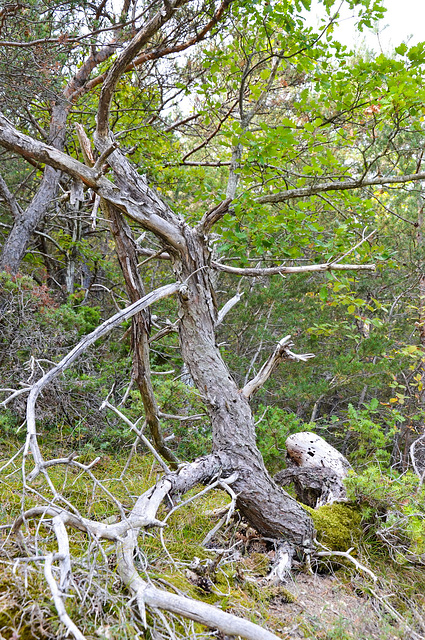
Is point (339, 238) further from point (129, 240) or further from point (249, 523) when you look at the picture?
point (249, 523)

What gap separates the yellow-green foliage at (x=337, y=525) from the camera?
3.21m

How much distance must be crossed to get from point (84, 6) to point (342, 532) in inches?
193

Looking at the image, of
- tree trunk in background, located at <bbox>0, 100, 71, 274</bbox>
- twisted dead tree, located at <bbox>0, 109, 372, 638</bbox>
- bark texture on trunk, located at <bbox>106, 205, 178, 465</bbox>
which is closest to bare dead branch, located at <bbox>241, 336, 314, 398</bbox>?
twisted dead tree, located at <bbox>0, 109, 372, 638</bbox>

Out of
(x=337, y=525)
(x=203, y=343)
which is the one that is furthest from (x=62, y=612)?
(x=337, y=525)

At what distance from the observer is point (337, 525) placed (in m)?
3.30

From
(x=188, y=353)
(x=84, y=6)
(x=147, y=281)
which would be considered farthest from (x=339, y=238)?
(x=147, y=281)

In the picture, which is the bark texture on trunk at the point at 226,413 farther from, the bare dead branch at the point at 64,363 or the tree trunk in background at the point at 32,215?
the tree trunk in background at the point at 32,215

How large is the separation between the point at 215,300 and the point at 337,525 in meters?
1.91

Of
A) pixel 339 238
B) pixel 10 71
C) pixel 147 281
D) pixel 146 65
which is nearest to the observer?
pixel 10 71

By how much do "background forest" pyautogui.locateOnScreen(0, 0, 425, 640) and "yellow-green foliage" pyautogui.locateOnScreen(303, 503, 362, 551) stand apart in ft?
0.11

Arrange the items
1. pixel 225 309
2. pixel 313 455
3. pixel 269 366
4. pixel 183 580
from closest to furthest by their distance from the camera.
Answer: pixel 183 580
pixel 269 366
pixel 225 309
pixel 313 455

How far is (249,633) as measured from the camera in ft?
5.41

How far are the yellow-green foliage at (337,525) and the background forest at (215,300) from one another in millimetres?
33

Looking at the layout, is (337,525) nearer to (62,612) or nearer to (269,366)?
(269,366)
